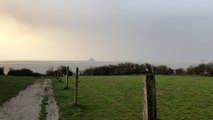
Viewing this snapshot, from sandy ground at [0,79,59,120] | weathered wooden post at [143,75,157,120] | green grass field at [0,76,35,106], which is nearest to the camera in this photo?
weathered wooden post at [143,75,157,120]

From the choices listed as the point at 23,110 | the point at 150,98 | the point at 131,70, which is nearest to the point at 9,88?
the point at 23,110

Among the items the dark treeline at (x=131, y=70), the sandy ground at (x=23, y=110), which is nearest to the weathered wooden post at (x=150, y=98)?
the sandy ground at (x=23, y=110)

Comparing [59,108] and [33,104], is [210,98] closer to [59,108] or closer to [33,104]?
[59,108]

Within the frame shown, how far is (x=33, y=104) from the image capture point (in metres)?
24.2

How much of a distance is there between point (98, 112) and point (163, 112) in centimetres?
319

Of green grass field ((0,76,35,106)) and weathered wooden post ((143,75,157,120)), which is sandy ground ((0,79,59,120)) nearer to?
green grass field ((0,76,35,106))

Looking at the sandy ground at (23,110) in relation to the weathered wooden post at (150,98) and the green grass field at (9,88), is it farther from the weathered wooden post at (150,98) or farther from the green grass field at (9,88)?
the weathered wooden post at (150,98)

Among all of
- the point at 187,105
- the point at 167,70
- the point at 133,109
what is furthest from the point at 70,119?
the point at 167,70

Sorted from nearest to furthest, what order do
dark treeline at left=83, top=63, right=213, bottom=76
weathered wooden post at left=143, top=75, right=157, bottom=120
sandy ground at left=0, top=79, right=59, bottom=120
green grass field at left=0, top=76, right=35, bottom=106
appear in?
weathered wooden post at left=143, top=75, right=157, bottom=120
sandy ground at left=0, top=79, right=59, bottom=120
green grass field at left=0, top=76, right=35, bottom=106
dark treeline at left=83, top=63, right=213, bottom=76

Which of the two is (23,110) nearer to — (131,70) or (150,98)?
(150,98)

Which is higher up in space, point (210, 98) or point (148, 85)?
point (148, 85)

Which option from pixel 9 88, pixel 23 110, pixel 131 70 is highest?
pixel 131 70

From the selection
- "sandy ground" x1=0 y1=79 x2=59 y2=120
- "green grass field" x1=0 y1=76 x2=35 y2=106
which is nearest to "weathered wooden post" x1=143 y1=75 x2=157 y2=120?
"sandy ground" x1=0 y1=79 x2=59 y2=120

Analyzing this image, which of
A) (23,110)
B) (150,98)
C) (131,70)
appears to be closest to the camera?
(150,98)
